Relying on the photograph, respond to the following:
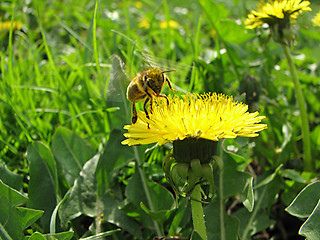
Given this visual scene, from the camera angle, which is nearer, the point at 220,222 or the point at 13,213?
the point at 13,213

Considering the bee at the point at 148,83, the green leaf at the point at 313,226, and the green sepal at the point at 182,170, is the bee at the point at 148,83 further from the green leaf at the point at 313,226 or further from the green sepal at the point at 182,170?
the green leaf at the point at 313,226

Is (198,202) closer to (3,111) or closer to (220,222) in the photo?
(220,222)

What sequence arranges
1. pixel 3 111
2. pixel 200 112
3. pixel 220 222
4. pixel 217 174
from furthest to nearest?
pixel 3 111 < pixel 217 174 < pixel 220 222 < pixel 200 112

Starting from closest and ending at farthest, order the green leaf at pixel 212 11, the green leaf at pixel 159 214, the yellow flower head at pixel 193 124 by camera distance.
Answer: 1. the yellow flower head at pixel 193 124
2. the green leaf at pixel 159 214
3. the green leaf at pixel 212 11

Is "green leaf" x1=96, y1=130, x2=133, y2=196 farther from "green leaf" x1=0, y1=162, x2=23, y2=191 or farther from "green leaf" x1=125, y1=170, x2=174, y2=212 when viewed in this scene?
"green leaf" x1=0, y1=162, x2=23, y2=191

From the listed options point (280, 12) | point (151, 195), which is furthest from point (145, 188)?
point (280, 12)

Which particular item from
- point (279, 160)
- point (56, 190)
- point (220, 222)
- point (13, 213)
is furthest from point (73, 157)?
point (279, 160)

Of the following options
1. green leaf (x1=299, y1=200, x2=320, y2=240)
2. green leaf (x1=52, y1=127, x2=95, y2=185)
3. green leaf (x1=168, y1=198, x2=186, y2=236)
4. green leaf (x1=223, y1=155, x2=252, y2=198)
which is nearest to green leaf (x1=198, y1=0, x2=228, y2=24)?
green leaf (x1=223, y1=155, x2=252, y2=198)

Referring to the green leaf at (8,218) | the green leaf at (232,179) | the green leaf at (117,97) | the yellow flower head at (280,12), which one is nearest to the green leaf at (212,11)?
the yellow flower head at (280,12)
